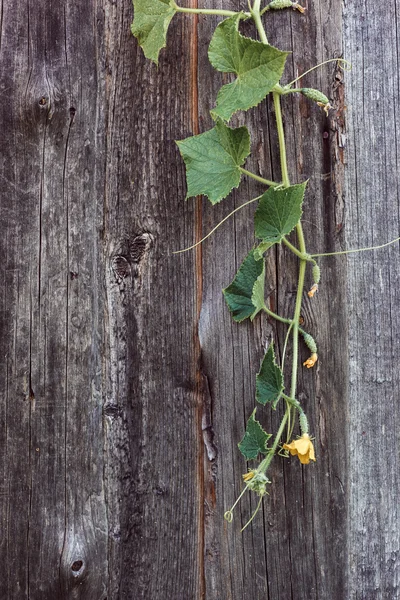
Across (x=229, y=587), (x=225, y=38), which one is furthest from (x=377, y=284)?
(x=229, y=587)

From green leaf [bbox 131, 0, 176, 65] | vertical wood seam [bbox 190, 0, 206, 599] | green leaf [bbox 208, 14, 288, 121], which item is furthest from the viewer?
vertical wood seam [bbox 190, 0, 206, 599]

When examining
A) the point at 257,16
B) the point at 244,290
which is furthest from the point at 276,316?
the point at 257,16

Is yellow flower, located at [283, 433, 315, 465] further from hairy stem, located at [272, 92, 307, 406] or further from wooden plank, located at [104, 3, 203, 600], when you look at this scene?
wooden plank, located at [104, 3, 203, 600]

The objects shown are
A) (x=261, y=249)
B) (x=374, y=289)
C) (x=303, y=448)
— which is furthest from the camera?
(x=374, y=289)

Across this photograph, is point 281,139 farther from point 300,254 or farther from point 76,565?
point 76,565

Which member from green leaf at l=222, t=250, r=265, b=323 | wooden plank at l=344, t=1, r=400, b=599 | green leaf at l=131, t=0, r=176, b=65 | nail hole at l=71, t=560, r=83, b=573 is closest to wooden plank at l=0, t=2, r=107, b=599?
nail hole at l=71, t=560, r=83, b=573
